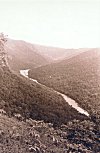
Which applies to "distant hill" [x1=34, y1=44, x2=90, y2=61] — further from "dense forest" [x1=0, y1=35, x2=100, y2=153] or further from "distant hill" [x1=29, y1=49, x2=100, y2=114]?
"dense forest" [x1=0, y1=35, x2=100, y2=153]

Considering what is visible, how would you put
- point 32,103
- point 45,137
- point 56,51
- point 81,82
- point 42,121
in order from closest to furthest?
point 45,137, point 42,121, point 32,103, point 81,82, point 56,51

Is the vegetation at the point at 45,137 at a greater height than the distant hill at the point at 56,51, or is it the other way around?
the distant hill at the point at 56,51

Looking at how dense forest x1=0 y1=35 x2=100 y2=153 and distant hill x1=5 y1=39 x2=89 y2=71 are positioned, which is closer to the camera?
dense forest x1=0 y1=35 x2=100 y2=153

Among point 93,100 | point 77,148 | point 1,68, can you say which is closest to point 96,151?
point 77,148

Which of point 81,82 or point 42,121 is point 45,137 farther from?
point 81,82

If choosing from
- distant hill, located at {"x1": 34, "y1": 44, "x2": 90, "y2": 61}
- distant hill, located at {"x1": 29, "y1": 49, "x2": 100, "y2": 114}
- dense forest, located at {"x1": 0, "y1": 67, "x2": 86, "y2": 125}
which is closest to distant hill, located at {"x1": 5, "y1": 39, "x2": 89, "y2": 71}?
distant hill, located at {"x1": 34, "y1": 44, "x2": 90, "y2": 61}

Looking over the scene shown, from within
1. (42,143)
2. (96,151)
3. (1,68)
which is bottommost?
(96,151)

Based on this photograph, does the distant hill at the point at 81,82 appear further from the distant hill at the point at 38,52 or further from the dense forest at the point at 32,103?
the distant hill at the point at 38,52

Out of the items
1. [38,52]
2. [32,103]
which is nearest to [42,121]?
[32,103]

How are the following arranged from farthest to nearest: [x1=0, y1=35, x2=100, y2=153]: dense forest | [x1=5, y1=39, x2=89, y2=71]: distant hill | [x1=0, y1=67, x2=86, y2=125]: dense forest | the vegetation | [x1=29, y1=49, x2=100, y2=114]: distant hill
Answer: [x1=5, y1=39, x2=89, y2=71]: distant hill → [x1=29, y1=49, x2=100, y2=114]: distant hill → [x1=0, y1=67, x2=86, y2=125]: dense forest → [x1=0, y1=35, x2=100, y2=153]: dense forest → the vegetation

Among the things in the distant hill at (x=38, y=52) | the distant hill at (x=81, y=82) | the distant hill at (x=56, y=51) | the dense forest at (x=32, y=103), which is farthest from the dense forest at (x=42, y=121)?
the distant hill at (x=56, y=51)

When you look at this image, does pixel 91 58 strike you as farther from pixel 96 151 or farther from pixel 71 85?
pixel 96 151
